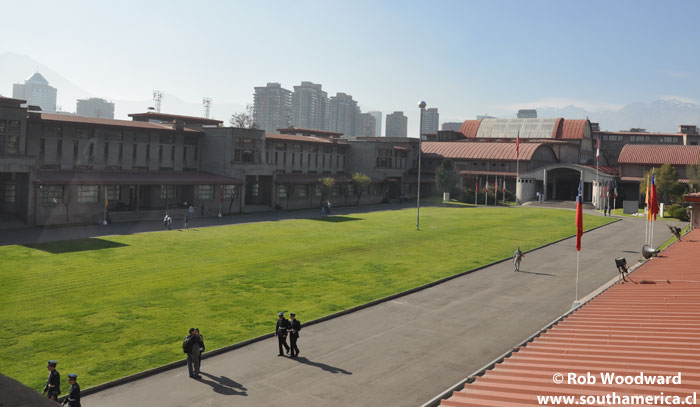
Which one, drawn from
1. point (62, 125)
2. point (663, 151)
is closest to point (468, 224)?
point (62, 125)

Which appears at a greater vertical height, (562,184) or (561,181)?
(561,181)

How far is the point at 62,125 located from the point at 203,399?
47234 mm

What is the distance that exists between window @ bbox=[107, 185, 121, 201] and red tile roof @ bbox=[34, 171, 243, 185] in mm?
1450

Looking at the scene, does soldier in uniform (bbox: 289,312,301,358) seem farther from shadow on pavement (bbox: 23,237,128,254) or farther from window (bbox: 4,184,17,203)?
window (bbox: 4,184,17,203)

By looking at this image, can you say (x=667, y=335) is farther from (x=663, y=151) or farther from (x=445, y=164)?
(x=663, y=151)

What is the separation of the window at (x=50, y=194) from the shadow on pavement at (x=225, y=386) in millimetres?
39898

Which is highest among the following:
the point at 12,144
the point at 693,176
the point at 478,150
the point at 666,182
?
the point at 478,150

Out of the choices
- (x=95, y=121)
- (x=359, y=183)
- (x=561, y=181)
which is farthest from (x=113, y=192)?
(x=561, y=181)

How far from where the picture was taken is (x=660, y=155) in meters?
95.4

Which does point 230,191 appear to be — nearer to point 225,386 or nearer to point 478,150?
point 225,386

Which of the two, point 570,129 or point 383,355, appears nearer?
point 383,355

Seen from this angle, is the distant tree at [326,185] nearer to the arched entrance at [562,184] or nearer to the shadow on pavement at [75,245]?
the shadow on pavement at [75,245]

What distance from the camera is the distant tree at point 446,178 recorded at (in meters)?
96.6

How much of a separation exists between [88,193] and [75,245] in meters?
16.8
